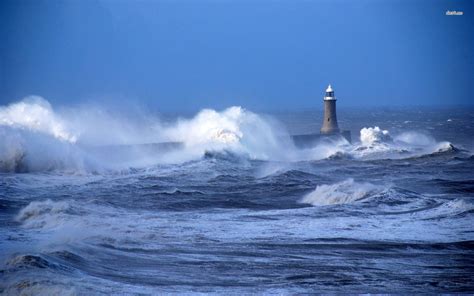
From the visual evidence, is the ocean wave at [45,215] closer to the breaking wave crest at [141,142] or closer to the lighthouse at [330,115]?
the breaking wave crest at [141,142]

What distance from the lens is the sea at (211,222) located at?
8344 millimetres

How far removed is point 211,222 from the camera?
12.6 m

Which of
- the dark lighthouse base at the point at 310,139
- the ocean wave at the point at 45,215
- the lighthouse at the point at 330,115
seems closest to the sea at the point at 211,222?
the ocean wave at the point at 45,215

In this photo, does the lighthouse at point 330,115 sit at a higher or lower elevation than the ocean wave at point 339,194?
higher

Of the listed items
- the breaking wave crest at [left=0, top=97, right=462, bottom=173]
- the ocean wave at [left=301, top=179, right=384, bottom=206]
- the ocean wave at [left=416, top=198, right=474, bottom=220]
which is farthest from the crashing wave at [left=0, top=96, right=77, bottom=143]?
the ocean wave at [left=416, top=198, right=474, bottom=220]

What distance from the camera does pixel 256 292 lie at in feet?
25.8

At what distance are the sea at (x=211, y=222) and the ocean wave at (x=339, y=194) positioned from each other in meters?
0.04

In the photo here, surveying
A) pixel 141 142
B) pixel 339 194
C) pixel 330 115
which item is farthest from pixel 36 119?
pixel 330 115

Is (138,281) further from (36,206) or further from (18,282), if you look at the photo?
(36,206)

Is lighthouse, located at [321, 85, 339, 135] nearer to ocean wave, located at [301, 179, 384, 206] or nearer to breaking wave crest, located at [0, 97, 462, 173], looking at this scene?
breaking wave crest, located at [0, 97, 462, 173]

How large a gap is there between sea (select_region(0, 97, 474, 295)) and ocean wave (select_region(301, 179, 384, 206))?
4cm

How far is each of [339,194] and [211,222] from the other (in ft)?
14.5

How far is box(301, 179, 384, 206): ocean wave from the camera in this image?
51.4ft

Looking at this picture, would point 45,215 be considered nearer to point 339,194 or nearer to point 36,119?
point 339,194
